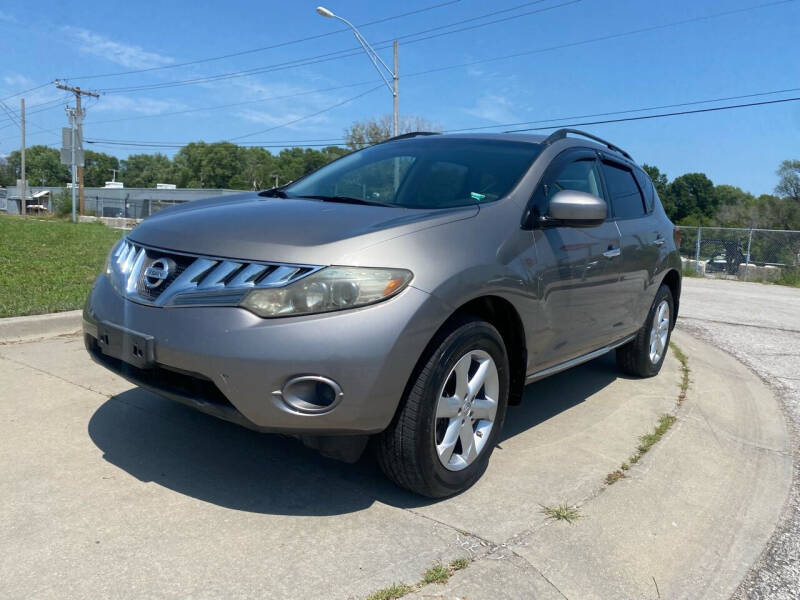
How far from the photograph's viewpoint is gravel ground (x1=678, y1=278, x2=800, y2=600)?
259 centimetres

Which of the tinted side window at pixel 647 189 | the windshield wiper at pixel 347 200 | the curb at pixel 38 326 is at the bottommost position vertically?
the curb at pixel 38 326

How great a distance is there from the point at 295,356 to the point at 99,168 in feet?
430

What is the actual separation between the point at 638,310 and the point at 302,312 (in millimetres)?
3103

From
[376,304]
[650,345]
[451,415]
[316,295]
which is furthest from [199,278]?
[650,345]

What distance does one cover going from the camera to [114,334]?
9.21ft

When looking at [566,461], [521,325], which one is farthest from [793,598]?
[521,325]

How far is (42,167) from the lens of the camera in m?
110

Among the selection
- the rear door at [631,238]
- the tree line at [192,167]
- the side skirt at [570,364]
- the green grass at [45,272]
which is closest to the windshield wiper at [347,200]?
the side skirt at [570,364]

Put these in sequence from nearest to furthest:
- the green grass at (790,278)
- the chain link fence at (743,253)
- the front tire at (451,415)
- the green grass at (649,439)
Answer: the front tire at (451,415)
the green grass at (649,439)
the green grass at (790,278)
the chain link fence at (743,253)

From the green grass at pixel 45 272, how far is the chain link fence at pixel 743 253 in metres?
16.4

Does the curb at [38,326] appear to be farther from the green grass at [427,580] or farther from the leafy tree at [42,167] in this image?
the leafy tree at [42,167]

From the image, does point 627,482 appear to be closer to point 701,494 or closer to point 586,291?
point 701,494

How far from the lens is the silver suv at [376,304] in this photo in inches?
96.8

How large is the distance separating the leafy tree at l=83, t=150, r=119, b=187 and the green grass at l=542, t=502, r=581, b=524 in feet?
401
